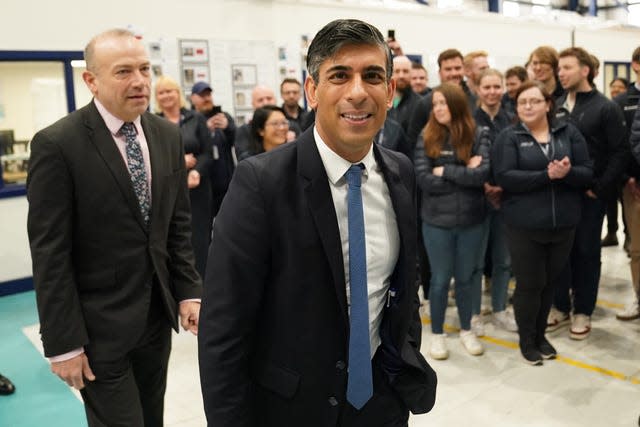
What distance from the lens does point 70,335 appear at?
6.51 ft

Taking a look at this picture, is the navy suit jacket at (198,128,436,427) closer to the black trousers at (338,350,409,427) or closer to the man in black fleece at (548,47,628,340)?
the black trousers at (338,350,409,427)

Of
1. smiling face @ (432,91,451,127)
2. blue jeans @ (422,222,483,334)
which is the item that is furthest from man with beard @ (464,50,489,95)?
blue jeans @ (422,222,483,334)

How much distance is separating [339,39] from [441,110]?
266 centimetres

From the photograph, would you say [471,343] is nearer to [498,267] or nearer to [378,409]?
[498,267]

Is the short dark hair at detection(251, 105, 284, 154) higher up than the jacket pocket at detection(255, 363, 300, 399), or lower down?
higher up

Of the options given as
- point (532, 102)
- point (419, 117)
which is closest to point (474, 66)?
point (419, 117)

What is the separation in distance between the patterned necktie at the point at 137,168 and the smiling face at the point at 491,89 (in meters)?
3.11

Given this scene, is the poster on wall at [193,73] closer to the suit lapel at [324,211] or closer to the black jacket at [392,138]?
the black jacket at [392,138]

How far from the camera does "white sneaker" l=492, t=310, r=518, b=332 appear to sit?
4.49 metres

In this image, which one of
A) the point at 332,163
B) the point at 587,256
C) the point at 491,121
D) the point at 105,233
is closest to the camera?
the point at 332,163

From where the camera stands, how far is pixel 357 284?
4.95ft

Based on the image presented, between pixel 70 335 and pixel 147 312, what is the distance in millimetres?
278

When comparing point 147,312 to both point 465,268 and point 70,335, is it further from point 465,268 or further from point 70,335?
point 465,268

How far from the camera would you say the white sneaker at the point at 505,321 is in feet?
14.7
